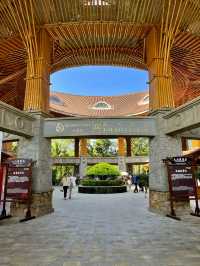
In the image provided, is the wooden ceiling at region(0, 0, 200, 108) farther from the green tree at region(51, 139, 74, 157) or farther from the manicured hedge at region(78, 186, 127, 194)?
the green tree at region(51, 139, 74, 157)

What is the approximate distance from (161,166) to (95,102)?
2137 centimetres

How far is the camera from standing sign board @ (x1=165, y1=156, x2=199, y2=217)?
8367mm

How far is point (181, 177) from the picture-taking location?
847 cm

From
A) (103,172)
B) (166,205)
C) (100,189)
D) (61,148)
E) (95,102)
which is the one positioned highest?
(95,102)

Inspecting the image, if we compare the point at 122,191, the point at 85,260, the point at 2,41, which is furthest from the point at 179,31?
the point at 122,191

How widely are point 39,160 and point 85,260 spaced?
→ 5.15 m

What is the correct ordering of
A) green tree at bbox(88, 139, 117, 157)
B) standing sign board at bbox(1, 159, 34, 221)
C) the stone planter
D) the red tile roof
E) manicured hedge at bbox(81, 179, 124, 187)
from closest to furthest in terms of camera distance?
standing sign board at bbox(1, 159, 34, 221) < the stone planter < manicured hedge at bbox(81, 179, 124, 187) < the red tile roof < green tree at bbox(88, 139, 117, 157)

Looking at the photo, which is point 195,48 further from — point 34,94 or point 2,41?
point 2,41

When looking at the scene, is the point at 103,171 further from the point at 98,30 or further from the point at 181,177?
the point at 98,30

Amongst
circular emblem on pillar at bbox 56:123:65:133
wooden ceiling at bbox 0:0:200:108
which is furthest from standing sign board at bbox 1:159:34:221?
wooden ceiling at bbox 0:0:200:108

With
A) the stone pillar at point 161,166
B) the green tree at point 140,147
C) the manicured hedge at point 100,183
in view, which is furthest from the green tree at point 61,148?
the stone pillar at point 161,166

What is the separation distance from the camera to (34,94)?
30.5 feet

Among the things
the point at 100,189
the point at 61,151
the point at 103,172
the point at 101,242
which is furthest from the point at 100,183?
the point at 61,151

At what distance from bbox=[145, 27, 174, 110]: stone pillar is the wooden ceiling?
367 millimetres
